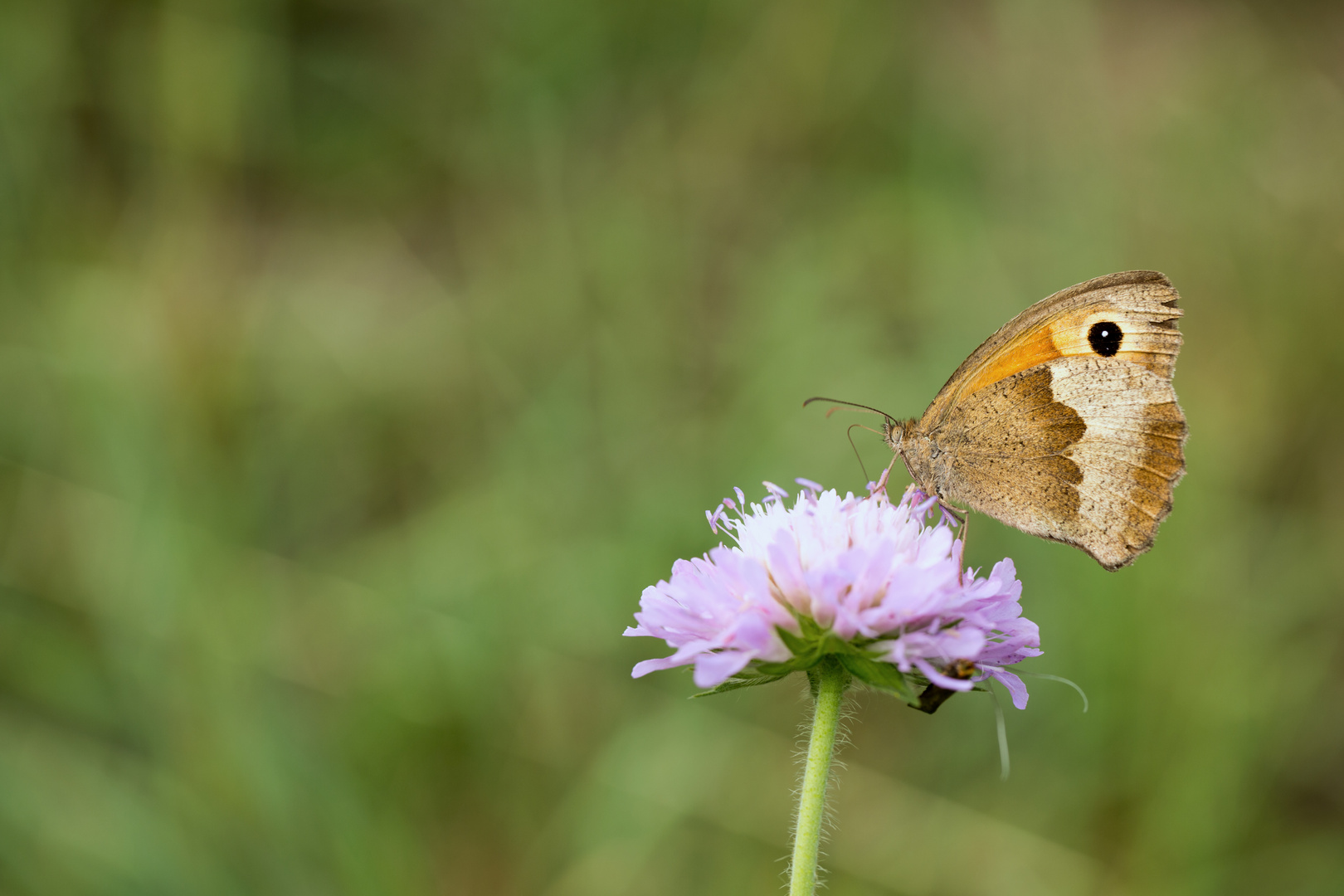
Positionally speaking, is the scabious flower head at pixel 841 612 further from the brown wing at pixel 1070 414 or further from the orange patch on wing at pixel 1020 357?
the orange patch on wing at pixel 1020 357

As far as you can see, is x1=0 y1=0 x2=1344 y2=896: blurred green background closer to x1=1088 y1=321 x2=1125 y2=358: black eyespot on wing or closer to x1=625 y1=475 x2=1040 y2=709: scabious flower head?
x1=1088 y1=321 x2=1125 y2=358: black eyespot on wing

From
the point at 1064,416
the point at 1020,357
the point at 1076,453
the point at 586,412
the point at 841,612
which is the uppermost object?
the point at 586,412

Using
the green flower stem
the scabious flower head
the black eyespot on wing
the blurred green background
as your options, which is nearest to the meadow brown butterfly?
the black eyespot on wing

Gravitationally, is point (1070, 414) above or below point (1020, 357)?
below

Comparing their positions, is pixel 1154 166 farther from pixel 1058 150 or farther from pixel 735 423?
pixel 735 423

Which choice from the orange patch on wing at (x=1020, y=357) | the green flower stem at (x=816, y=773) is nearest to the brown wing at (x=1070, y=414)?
the orange patch on wing at (x=1020, y=357)

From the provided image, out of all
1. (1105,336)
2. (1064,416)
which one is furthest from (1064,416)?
(1105,336)

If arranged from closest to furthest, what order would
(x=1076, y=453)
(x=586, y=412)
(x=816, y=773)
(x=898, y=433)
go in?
(x=816, y=773) < (x=1076, y=453) < (x=898, y=433) < (x=586, y=412)

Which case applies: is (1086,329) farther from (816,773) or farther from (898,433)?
(816,773)
